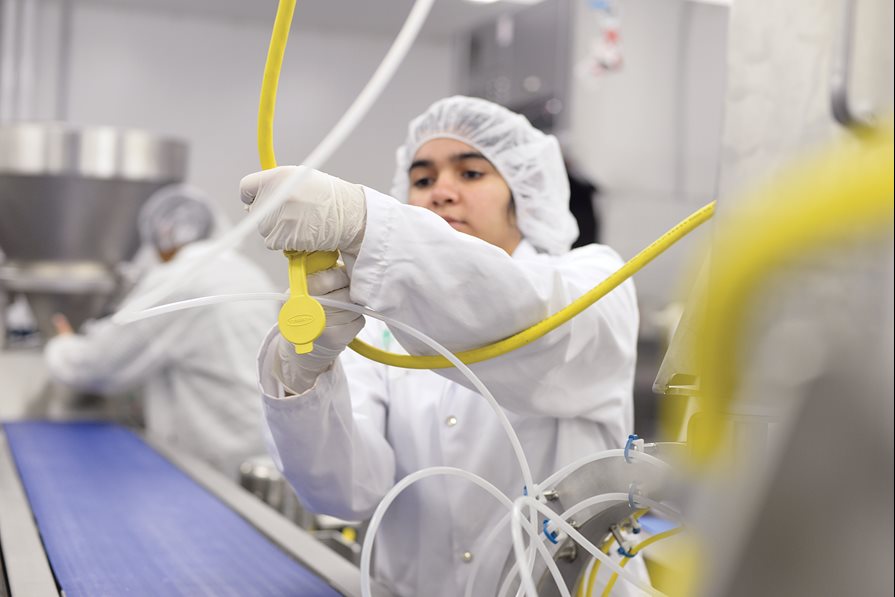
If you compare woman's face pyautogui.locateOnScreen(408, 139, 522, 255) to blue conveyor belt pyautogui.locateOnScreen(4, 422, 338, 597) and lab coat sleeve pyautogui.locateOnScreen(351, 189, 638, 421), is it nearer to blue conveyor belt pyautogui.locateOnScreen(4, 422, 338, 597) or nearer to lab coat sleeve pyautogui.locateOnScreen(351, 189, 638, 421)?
lab coat sleeve pyautogui.locateOnScreen(351, 189, 638, 421)

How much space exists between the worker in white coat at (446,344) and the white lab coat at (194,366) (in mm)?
1335

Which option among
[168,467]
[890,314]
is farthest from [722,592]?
[168,467]

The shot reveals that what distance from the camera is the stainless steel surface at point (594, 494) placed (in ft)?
2.45

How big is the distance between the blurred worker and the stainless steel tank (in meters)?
0.18

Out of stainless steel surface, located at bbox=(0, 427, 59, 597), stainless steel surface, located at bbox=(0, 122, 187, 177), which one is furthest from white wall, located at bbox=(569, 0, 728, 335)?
stainless steel surface, located at bbox=(0, 427, 59, 597)

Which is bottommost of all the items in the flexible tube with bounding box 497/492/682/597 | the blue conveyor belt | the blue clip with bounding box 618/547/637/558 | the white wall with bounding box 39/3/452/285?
the blue conveyor belt

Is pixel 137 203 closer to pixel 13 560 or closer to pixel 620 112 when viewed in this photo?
pixel 620 112

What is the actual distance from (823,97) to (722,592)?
0.90ft

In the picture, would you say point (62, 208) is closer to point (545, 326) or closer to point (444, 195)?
point (444, 195)

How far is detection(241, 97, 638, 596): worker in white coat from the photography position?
786mm

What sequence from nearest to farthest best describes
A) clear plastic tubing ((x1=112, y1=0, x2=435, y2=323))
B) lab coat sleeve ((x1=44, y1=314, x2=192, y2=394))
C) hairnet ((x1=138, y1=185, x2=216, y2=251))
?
clear plastic tubing ((x1=112, y1=0, x2=435, y2=323)) → lab coat sleeve ((x1=44, y1=314, x2=192, y2=394)) → hairnet ((x1=138, y1=185, x2=216, y2=251))

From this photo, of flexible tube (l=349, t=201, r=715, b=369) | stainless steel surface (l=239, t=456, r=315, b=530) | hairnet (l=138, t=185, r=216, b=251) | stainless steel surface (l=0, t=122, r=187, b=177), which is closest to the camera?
flexible tube (l=349, t=201, r=715, b=369)

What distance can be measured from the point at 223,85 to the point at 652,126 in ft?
10.1

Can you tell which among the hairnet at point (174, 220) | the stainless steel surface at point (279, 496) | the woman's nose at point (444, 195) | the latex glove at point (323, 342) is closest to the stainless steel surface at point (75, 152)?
the hairnet at point (174, 220)
